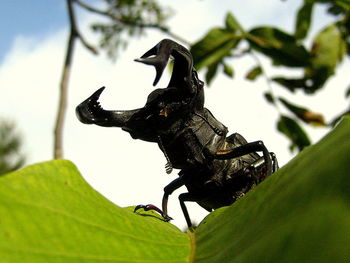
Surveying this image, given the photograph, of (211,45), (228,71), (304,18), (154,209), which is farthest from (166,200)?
(228,71)

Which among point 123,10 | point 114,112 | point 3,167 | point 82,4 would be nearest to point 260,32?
point 82,4

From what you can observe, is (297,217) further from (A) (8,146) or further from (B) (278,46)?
(A) (8,146)

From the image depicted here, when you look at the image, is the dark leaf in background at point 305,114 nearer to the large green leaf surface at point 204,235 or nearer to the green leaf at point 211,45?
the green leaf at point 211,45

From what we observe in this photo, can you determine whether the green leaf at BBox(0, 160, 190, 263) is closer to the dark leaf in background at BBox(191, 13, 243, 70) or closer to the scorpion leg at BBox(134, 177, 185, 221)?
the scorpion leg at BBox(134, 177, 185, 221)

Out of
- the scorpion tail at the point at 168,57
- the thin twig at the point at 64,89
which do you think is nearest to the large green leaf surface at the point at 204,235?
the scorpion tail at the point at 168,57

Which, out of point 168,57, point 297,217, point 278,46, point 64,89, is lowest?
point 297,217

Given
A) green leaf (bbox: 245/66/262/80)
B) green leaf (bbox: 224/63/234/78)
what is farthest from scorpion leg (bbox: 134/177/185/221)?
green leaf (bbox: 224/63/234/78)
